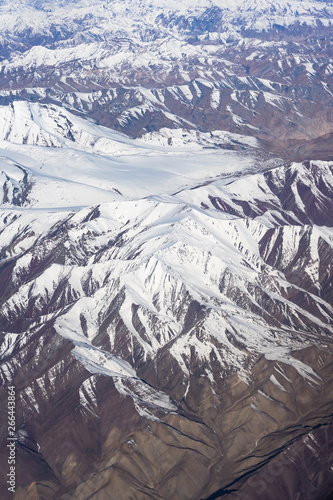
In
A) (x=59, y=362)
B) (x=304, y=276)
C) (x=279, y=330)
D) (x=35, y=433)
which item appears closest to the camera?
(x=35, y=433)

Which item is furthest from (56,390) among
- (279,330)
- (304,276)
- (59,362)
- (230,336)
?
(304,276)

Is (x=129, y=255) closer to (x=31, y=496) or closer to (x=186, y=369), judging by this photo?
(x=186, y=369)

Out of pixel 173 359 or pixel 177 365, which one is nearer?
pixel 177 365

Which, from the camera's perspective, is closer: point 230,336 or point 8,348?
point 230,336

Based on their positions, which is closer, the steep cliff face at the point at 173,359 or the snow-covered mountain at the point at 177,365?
the snow-covered mountain at the point at 177,365

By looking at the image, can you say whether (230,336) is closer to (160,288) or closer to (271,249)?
(160,288)

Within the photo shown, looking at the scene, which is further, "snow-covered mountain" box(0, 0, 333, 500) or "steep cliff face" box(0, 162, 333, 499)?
"steep cliff face" box(0, 162, 333, 499)

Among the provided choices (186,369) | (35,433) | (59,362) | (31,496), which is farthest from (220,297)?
(31,496)

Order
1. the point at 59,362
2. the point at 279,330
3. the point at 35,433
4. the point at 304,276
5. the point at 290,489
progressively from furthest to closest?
1. the point at 304,276
2. the point at 279,330
3. the point at 59,362
4. the point at 35,433
5. the point at 290,489

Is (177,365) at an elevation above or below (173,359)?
below
